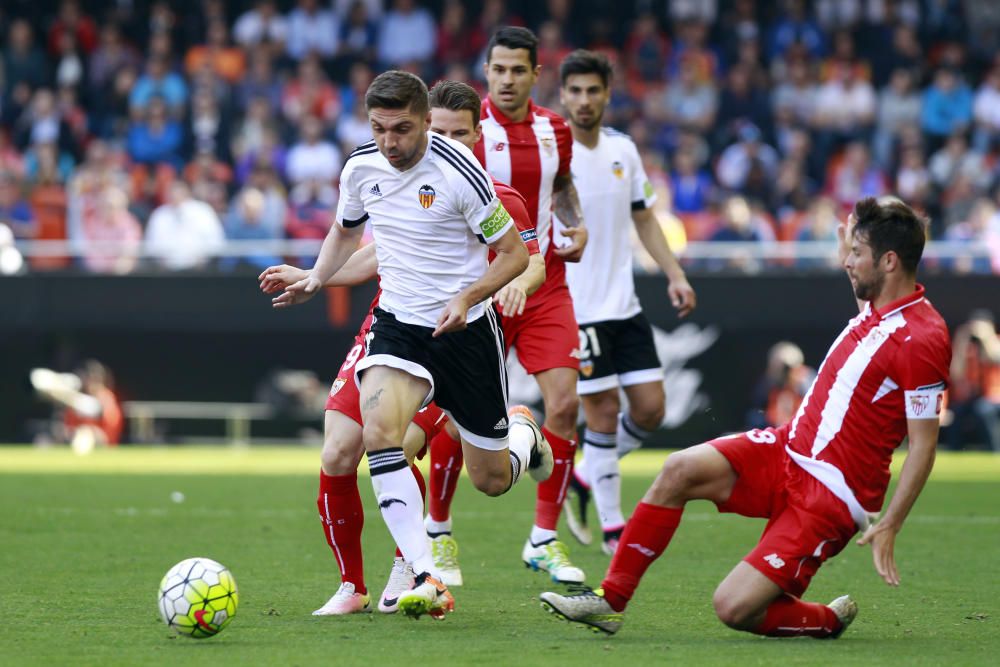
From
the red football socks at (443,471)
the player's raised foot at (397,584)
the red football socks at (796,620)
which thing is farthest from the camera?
the red football socks at (443,471)

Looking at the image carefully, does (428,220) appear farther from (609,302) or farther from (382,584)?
(609,302)

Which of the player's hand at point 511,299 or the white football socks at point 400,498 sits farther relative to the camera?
the player's hand at point 511,299

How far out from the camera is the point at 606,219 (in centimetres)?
915

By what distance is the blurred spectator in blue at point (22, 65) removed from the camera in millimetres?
19828

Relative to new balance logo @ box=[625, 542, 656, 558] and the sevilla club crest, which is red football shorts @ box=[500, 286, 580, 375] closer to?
the sevilla club crest

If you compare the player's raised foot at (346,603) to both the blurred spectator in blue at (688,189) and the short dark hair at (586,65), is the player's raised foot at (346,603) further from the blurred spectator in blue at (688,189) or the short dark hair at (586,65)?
the blurred spectator in blue at (688,189)

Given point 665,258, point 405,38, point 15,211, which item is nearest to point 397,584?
point 665,258

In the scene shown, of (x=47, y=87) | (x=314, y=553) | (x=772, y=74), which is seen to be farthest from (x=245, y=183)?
(x=314, y=553)

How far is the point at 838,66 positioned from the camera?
20.0m

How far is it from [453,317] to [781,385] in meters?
9.54

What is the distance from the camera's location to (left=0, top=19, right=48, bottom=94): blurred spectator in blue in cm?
1983

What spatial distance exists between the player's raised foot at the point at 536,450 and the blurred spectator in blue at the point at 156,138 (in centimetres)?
1226

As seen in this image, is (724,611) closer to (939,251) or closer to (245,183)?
(939,251)

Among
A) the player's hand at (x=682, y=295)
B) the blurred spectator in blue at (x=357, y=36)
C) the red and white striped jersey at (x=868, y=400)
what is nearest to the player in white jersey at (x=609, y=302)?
the player's hand at (x=682, y=295)
